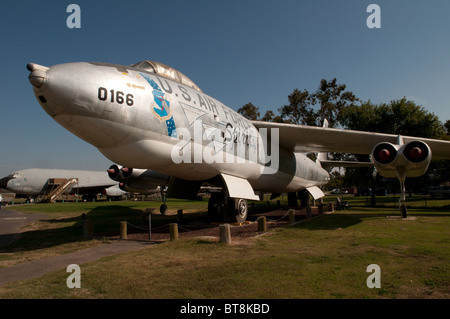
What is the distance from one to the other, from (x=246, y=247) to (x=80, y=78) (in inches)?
200

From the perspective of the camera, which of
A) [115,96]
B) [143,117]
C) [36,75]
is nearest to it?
[36,75]

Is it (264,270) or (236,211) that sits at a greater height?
(236,211)

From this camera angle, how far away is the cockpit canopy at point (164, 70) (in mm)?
7975

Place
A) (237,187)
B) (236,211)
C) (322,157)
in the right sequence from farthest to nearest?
(322,157) < (236,211) < (237,187)

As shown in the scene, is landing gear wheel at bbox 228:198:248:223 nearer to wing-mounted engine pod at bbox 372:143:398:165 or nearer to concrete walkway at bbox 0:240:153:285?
concrete walkway at bbox 0:240:153:285

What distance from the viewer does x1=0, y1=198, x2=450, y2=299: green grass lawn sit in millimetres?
3873

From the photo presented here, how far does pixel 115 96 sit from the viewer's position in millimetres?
6254

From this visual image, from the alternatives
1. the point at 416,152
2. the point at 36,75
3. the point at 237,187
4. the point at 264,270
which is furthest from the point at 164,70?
the point at 416,152

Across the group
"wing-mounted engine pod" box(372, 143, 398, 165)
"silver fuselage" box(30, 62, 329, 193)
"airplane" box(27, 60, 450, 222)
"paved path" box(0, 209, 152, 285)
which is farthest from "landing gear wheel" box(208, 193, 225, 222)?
"wing-mounted engine pod" box(372, 143, 398, 165)

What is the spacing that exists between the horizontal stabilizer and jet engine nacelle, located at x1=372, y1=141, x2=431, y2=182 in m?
4.60

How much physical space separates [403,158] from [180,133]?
768cm

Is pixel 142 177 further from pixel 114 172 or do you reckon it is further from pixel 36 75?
pixel 36 75

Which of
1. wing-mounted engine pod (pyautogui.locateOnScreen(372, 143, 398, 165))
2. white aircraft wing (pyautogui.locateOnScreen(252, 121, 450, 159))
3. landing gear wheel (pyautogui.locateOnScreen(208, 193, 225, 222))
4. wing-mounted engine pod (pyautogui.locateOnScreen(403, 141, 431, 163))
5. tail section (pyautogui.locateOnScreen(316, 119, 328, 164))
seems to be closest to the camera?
wing-mounted engine pod (pyautogui.locateOnScreen(403, 141, 431, 163))
